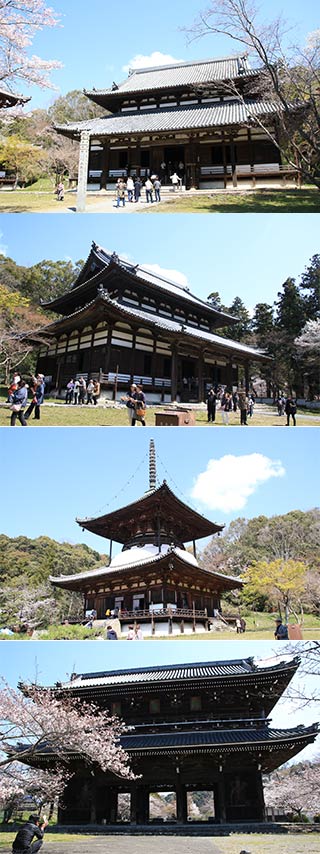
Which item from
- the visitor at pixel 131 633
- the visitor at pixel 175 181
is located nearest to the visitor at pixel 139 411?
the visitor at pixel 131 633

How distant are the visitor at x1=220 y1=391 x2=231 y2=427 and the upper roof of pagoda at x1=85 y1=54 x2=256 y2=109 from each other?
1363 centimetres

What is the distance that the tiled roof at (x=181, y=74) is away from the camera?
74.7 ft

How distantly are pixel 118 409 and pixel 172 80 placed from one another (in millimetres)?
17816

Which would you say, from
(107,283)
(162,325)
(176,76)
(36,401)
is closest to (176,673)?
(36,401)

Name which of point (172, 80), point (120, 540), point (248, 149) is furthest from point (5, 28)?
point (120, 540)

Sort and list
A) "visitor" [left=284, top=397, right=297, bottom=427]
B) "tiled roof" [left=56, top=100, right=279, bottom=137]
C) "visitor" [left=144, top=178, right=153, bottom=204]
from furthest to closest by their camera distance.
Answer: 1. "tiled roof" [left=56, top=100, right=279, bottom=137]
2. "visitor" [left=144, top=178, right=153, bottom=204]
3. "visitor" [left=284, top=397, right=297, bottom=427]

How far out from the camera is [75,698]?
530 inches

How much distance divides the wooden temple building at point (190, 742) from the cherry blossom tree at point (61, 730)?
1.09ft

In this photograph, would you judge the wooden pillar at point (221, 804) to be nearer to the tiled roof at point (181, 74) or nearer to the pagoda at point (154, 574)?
the pagoda at point (154, 574)

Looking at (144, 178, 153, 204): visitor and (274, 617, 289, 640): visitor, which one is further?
(144, 178, 153, 204): visitor

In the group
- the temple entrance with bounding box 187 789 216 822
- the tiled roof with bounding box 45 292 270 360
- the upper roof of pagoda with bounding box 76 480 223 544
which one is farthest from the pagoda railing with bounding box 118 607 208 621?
the temple entrance with bounding box 187 789 216 822

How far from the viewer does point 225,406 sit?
14.8 m

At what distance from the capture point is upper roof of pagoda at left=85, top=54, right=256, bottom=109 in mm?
22438

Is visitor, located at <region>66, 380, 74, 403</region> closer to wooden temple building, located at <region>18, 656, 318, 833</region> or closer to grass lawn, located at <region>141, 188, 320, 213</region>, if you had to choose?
grass lawn, located at <region>141, 188, 320, 213</region>
